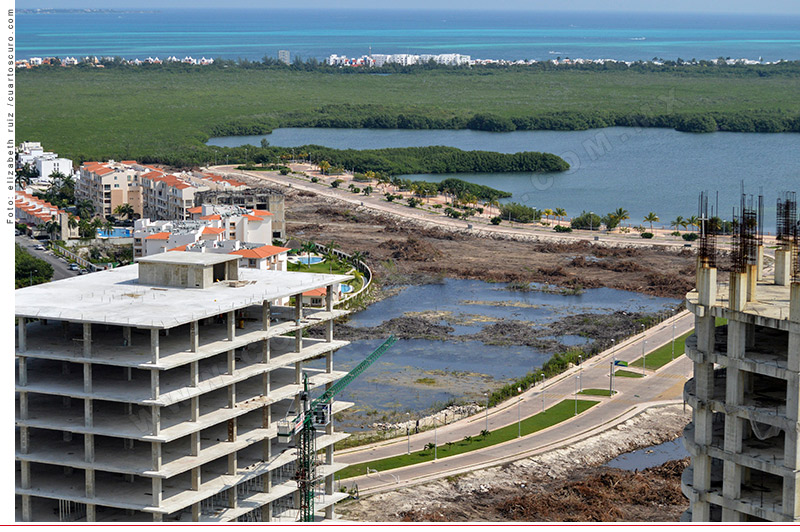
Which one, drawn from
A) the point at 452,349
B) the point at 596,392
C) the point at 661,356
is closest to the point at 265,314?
the point at 596,392

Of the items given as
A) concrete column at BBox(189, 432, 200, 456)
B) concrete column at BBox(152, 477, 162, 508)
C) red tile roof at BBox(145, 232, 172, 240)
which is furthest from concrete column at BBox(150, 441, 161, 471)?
red tile roof at BBox(145, 232, 172, 240)

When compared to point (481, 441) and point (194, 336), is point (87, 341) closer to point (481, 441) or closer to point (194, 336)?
point (194, 336)

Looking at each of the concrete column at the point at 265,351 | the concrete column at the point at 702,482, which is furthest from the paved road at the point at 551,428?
the concrete column at the point at 702,482

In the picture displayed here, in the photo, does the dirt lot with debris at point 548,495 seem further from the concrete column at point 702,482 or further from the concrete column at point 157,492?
the concrete column at point 702,482

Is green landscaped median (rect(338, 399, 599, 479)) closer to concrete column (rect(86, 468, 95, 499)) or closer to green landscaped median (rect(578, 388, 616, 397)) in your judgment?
green landscaped median (rect(578, 388, 616, 397))

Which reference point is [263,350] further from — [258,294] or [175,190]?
[175,190]

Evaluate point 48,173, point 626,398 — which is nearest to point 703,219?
point 626,398
